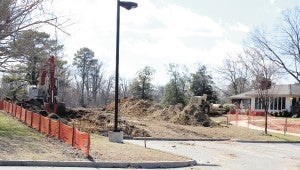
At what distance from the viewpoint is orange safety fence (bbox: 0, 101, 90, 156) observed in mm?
17109

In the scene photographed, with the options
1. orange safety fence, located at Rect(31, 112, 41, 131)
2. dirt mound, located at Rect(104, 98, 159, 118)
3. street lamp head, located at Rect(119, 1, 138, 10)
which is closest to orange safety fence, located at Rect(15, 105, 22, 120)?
orange safety fence, located at Rect(31, 112, 41, 131)

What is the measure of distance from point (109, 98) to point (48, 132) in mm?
90349

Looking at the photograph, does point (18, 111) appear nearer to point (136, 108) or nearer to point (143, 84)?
point (136, 108)

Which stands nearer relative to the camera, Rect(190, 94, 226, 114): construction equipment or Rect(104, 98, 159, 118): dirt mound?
Rect(104, 98, 159, 118): dirt mound

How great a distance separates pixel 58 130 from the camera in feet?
68.0

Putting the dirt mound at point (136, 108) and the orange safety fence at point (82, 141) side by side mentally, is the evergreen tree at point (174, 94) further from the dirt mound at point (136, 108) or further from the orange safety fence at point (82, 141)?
the orange safety fence at point (82, 141)

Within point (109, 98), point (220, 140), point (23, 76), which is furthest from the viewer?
point (109, 98)

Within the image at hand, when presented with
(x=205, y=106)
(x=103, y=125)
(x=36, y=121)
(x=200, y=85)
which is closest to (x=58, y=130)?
(x=36, y=121)

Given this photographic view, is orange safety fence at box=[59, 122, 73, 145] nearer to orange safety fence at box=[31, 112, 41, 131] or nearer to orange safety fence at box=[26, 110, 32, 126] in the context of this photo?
orange safety fence at box=[31, 112, 41, 131]

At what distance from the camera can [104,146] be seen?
19.2 metres

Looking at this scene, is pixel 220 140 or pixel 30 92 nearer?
pixel 220 140

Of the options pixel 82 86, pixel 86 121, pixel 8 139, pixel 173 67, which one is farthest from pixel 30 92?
pixel 82 86

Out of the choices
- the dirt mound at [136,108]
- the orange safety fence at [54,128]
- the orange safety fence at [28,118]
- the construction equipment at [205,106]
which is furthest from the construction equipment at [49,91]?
the construction equipment at [205,106]

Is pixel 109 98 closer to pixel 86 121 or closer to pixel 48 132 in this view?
pixel 86 121
